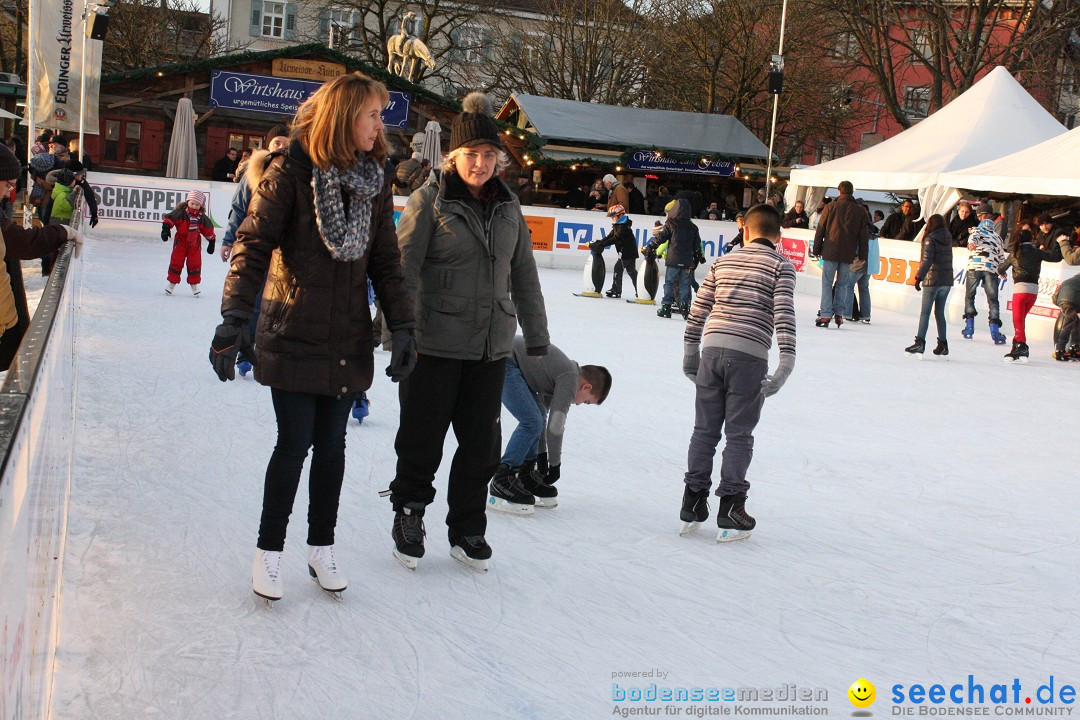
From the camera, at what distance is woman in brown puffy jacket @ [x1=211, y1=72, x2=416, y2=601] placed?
127 inches

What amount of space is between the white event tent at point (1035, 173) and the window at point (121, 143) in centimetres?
1687

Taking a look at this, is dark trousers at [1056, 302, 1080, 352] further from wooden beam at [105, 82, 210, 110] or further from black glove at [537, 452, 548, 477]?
wooden beam at [105, 82, 210, 110]

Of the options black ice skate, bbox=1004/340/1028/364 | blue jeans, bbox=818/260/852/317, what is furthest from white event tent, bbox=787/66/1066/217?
black ice skate, bbox=1004/340/1028/364

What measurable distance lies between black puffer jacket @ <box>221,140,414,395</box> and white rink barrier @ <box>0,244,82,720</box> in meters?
0.56

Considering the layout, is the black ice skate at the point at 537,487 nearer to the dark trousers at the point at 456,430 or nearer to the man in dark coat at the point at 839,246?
the dark trousers at the point at 456,430

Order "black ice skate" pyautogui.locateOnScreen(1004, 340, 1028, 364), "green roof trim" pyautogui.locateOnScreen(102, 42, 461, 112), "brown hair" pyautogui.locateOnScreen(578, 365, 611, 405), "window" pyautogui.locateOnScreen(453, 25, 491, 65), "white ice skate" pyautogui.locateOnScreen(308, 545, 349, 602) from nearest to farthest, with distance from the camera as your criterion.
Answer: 1. "white ice skate" pyautogui.locateOnScreen(308, 545, 349, 602)
2. "brown hair" pyautogui.locateOnScreen(578, 365, 611, 405)
3. "black ice skate" pyautogui.locateOnScreen(1004, 340, 1028, 364)
4. "green roof trim" pyautogui.locateOnScreen(102, 42, 461, 112)
5. "window" pyautogui.locateOnScreen(453, 25, 491, 65)

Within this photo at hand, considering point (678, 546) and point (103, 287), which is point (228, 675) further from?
point (103, 287)

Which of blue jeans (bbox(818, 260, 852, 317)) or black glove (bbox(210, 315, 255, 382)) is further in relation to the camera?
blue jeans (bbox(818, 260, 852, 317))

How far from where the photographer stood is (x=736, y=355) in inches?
178

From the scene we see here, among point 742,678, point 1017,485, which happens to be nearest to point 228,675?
point 742,678

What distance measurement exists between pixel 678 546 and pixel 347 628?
160 centimetres

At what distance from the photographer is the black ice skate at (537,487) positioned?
498 centimetres

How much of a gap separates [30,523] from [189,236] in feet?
30.9

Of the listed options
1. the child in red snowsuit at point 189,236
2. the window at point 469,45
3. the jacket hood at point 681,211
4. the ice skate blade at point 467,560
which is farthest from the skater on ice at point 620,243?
the window at point 469,45
